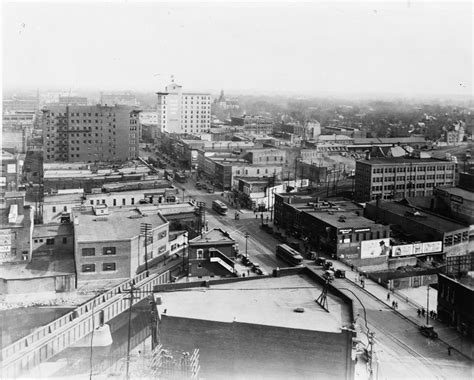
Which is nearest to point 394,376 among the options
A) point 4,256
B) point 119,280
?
point 119,280

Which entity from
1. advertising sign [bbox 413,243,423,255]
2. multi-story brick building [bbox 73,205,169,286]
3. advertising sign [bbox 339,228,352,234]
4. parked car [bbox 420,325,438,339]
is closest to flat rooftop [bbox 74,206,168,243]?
multi-story brick building [bbox 73,205,169,286]

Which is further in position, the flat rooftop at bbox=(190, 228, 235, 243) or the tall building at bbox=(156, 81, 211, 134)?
the tall building at bbox=(156, 81, 211, 134)

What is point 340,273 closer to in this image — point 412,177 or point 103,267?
point 103,267

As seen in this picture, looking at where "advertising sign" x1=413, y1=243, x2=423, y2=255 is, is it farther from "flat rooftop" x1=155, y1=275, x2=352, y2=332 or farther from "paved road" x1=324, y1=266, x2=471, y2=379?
"flat rooftop" x1=155, y1=275, x2=352, y2=332

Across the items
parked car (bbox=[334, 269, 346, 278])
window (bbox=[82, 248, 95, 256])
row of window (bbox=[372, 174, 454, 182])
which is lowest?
parked car (bbox=[334, 269, 346, 278])

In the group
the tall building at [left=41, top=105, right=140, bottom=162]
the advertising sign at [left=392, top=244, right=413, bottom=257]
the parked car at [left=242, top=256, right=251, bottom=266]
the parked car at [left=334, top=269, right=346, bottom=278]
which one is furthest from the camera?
the tall building at [left=41, top=105, right=140, bottom=162]

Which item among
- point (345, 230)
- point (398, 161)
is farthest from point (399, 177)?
point (345, 230)

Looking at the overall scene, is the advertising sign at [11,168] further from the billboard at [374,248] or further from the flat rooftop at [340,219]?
the billboard at [374,248]
